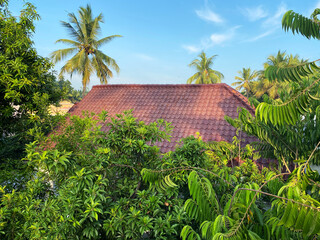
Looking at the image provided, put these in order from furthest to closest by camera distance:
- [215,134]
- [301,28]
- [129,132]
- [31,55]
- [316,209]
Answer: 1. [215,134]
2. [31,55]
3. [301,28]
4. [129,132]
5. [316,209]

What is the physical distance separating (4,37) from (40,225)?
5.72 metres

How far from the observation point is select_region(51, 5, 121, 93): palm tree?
17750 mm

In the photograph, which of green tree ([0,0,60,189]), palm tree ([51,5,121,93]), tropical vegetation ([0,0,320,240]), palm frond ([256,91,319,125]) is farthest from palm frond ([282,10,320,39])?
palm tree ([51,5,121,93])

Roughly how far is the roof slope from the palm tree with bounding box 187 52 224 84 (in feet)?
66.3

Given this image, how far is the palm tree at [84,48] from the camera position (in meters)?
17.8

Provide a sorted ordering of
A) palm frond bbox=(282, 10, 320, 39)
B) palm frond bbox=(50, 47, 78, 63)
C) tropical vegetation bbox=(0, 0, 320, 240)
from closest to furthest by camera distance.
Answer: tropical vegetation bbox=(0, 0, 320, 240), palm frond bbox=(282, 10, 320, 39), palm frond bbox=(50, 47, 78, 63)

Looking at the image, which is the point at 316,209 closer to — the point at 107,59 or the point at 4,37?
the point at 4,37

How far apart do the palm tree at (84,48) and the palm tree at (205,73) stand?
14.3 metres

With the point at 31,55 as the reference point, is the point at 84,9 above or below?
above

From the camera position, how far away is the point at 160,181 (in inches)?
96.5

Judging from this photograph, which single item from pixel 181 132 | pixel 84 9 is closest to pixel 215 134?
pixel 181 132

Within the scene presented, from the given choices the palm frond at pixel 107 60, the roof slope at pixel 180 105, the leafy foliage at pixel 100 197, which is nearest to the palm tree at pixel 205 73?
the palm frond at pixel 107 60

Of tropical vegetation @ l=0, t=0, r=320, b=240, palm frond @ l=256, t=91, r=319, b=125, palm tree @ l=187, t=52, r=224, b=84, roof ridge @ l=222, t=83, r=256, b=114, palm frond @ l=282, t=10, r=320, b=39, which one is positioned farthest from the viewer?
palm tree @ l=187, t=52, r=224, b=84

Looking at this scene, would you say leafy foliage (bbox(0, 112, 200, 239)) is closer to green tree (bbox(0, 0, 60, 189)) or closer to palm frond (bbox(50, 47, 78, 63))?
green tree (bbox(0, 0, 60, 189))
